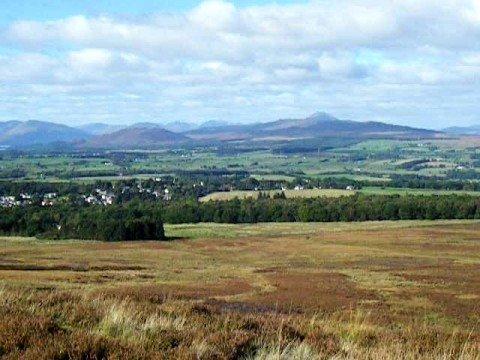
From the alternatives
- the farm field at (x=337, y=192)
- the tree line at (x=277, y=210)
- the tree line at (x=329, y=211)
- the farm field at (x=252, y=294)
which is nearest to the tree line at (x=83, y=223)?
the tree line at (x=277, y=210)

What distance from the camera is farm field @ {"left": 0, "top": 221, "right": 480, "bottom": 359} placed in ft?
30.7

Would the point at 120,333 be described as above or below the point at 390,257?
above

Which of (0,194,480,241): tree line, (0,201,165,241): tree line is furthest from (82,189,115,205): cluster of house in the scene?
(0,201,165,241): tree line

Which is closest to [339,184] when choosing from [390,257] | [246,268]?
[390,257]

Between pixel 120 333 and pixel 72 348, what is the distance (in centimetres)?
157

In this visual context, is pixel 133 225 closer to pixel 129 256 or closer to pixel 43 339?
pixel 129 256

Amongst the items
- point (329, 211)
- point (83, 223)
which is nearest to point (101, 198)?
point (83, 223)

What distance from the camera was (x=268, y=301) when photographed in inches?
1275

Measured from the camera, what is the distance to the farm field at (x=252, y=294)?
30.7ft

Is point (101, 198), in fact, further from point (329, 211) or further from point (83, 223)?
point (329, 211)

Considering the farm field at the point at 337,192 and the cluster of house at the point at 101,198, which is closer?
the cluster of house at the point at 101,198

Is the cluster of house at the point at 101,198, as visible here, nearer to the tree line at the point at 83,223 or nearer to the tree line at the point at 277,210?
the tree line at the point at 277,210

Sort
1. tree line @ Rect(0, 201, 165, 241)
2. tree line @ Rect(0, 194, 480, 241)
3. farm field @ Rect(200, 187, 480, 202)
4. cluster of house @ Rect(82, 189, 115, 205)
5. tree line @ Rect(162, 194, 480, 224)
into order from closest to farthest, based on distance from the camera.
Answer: tree line @ Rect(0, 201, 165, 241), tree line @ Rect(0, 194, 480, 241), tree line @ Rect(162, 194, 480, 224), cluster of house @ Rect(82, 189, 115, 205), farm field @ Rect(200, 187, 480, 202)

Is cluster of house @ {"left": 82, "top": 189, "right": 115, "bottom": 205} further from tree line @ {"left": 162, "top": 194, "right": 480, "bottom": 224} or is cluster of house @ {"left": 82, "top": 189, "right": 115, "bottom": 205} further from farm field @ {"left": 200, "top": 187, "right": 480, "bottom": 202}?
tree line @ {"left": 162, "top": 194, "right": 480, "bottom": 224}
